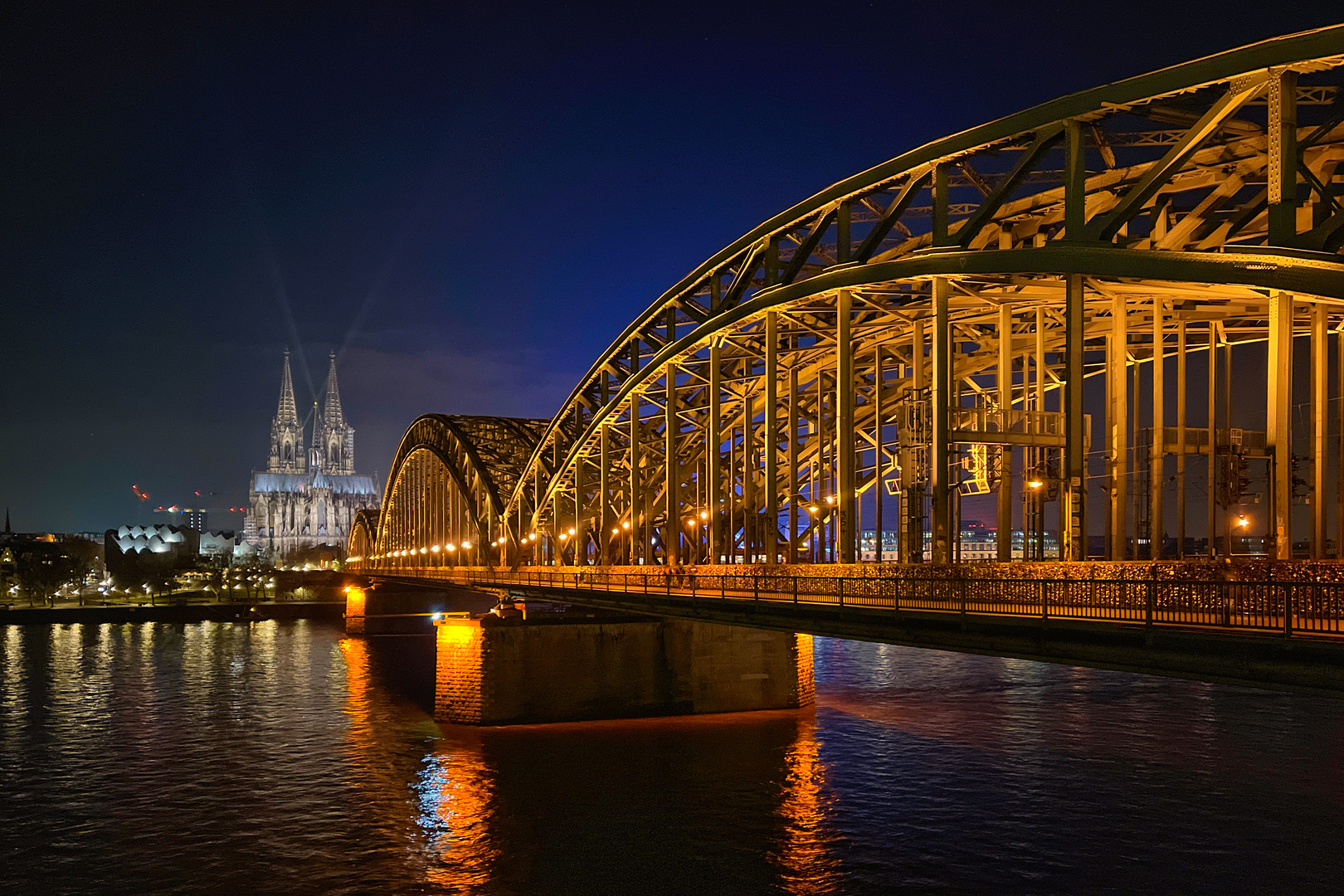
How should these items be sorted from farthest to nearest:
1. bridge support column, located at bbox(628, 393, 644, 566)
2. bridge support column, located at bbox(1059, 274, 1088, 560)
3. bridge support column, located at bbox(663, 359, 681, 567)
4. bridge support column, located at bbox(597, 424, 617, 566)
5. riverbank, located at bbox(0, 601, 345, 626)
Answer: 1. riverbank, located at bbox(0, 601, 345, 626)
2. bridge support column, located at bbox(597, 424, 617, 566)
3. bridge support column, located at bbox(628, 393, 644, 566)
4. bridge support column, located at bbox(663, 359, 681, 567)
5. bridge support column, located at bbox(1059, 274, 1088, 560)

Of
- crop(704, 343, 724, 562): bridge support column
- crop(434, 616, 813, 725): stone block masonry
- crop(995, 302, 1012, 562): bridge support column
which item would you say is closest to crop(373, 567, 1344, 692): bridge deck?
crop(995, 302, 1012, 562): bridge support column

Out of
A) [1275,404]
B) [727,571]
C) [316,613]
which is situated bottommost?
[316,613]

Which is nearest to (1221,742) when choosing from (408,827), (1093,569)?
(1093,569)

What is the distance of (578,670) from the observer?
153ft

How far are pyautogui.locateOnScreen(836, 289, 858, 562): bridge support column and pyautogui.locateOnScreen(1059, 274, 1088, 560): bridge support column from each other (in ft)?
23.3

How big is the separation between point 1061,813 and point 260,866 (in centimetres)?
2164

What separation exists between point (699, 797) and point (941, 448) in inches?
502

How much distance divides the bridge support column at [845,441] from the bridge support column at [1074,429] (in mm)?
7112

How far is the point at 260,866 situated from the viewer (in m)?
28.9

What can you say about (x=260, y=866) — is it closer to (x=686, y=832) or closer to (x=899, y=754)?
(x=686, y=832)

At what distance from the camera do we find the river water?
2780cm

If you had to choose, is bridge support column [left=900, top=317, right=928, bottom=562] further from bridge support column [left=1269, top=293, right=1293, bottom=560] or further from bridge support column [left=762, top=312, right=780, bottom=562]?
bridge support column [left=1269, top=293, right=1293, bottom=560]

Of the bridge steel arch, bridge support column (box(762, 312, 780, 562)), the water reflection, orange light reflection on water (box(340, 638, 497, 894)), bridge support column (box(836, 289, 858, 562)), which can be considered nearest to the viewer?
the water reflection

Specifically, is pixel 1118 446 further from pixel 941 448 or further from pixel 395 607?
pixel 395 607
